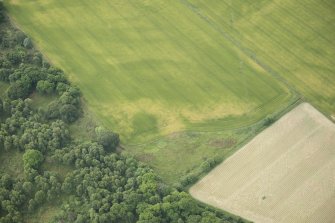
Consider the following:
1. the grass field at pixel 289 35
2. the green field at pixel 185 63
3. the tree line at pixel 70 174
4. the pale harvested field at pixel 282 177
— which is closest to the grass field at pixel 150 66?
the green field at pixel 185 63

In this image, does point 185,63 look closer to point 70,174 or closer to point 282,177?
point 282,177

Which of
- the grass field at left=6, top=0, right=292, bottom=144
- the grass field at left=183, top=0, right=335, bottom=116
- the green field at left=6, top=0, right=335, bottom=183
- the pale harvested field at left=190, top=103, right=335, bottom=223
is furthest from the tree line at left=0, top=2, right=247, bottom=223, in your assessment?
the grass field at left=183, top=0, right=335, bottom=116

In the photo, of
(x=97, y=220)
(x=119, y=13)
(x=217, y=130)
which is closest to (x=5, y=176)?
(x=97, y=220)

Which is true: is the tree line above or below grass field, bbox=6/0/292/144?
below

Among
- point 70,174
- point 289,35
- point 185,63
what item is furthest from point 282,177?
point 70,174

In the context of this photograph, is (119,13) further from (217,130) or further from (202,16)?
(217,130)

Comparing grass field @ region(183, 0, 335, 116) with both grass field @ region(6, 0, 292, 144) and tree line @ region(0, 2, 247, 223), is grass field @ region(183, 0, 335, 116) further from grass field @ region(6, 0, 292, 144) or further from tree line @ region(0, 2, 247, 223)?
tree line @ region(0, 2, 247, 223)
